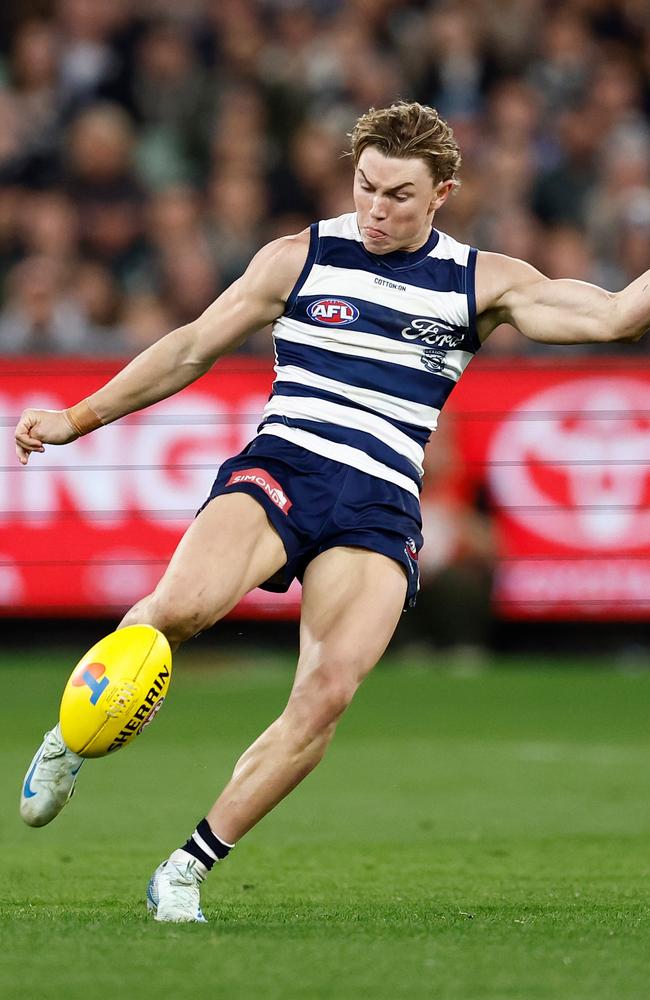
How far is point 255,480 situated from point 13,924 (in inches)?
60.4

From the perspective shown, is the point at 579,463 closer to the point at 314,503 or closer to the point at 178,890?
the point at 314,503

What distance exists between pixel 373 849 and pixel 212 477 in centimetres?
633

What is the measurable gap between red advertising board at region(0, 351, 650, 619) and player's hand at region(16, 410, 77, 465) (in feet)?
24.2

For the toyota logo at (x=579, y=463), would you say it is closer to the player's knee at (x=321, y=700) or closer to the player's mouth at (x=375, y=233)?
the player's mouth at (x=375, y=233)

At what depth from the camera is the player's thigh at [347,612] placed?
18.5 ft

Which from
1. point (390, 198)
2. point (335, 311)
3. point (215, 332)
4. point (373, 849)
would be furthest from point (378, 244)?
point (373, 849)

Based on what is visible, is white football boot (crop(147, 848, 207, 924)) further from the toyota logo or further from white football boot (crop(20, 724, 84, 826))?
the toyota logo

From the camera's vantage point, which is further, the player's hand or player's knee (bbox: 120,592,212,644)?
the player's hand

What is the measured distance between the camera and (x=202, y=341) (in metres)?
5.96

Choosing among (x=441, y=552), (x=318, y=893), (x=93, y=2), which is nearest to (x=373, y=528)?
(x=318, y=893)

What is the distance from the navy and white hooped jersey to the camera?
5934 millimetres

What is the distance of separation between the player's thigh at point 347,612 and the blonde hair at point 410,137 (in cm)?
127

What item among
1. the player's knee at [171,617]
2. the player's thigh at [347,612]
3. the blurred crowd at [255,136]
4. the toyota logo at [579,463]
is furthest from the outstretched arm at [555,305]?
the blurred crowd at [255,136]

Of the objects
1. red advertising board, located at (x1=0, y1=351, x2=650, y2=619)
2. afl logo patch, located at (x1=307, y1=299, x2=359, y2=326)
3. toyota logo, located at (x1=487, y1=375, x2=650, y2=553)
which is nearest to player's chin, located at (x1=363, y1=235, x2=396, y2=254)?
afl logo patch, located at (x1=307, y1=299, x2=359, y2=326)
